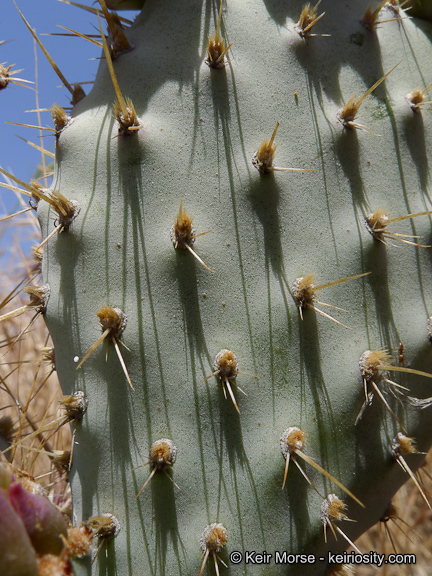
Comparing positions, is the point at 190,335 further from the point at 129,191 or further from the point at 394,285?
the point at 394,285

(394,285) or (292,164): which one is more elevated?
(292,164)

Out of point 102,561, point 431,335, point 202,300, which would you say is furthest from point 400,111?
point 102,561

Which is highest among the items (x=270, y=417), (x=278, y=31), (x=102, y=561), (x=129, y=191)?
(x=278, y=31)

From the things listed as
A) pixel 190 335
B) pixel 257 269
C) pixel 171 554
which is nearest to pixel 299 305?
pixel 257 269

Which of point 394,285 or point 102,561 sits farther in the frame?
point 394,285

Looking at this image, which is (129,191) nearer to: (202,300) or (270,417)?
(202,300)

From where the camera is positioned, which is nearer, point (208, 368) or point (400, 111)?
point (208, 368)
